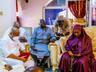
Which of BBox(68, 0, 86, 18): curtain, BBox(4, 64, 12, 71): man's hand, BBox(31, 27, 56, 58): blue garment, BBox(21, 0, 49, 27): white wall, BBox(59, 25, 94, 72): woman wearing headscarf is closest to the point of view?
BBox(4, 64, 12, 71): man's hand

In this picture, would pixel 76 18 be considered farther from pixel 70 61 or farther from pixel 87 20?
pixel 70 61

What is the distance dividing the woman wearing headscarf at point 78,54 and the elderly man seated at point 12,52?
2.55 feet

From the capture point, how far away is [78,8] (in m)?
6.64

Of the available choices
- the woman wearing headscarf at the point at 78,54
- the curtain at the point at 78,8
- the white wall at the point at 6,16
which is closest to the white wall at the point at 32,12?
the curtain at the point at 78,8

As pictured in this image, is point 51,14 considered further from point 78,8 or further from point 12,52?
point 12,52

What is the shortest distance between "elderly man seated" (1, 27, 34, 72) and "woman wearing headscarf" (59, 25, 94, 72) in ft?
2.55

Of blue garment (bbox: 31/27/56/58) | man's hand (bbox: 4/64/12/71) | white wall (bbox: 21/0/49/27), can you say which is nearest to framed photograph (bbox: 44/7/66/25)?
white wall (bbox: 21/0/49/27)

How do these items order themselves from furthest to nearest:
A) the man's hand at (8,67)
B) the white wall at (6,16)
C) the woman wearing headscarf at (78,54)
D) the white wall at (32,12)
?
the white wall at (32,12) < the white wall at (6,16) < the woman wearing headscarf at (78,54) < the man's hand at (8,67)

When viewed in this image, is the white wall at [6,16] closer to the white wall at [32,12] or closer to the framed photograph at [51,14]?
the white wall at [32,12]

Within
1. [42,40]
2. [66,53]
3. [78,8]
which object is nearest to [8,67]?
[66,53]

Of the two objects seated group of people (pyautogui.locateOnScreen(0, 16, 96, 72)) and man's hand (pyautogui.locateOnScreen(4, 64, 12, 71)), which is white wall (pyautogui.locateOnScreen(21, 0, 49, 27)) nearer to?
seated group of people (pyautogui.locateOnScreen(0, 16, 96, 72))

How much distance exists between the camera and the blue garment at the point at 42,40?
5.47 meters

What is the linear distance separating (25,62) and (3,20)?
152 cm

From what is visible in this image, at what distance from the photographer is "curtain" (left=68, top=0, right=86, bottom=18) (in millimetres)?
6580
